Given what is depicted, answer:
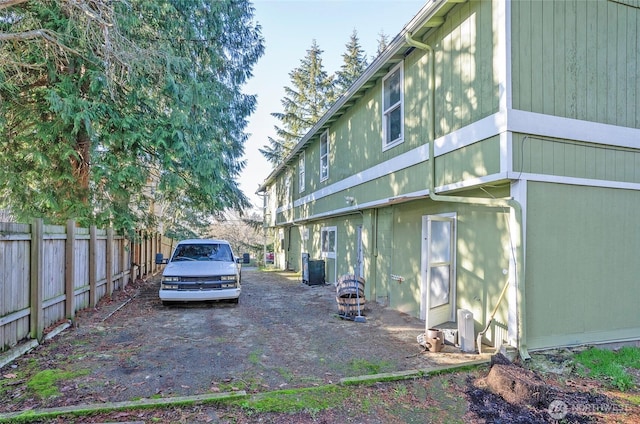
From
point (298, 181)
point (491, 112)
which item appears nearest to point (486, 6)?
point (491, 112)

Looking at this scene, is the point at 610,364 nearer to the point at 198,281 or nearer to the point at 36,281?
the point at 198,281

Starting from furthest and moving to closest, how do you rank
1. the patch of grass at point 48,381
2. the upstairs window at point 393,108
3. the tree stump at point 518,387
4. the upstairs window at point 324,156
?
the upstairs window at point 324,156 < the upstairs window at point 393,108 < the patch of grass at point 48,381 < the tree stump at point 518,387

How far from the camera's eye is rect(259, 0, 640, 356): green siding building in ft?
16.5

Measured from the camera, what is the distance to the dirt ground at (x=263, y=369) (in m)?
3.54

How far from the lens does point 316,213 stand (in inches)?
547

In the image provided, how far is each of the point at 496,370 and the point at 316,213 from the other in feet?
33.3

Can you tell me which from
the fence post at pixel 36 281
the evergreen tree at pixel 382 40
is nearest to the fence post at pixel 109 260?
the fence post at pixel 36 281

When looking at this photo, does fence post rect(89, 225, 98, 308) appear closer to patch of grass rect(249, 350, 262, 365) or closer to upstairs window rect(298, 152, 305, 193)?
patch of grass rect(249, 350, 262, 365)

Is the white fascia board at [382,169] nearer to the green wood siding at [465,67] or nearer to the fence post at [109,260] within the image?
the green wood siding at [465,67]

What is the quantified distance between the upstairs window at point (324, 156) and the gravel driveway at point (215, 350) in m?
5.80

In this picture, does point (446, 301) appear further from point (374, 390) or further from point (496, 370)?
point (374, 390)

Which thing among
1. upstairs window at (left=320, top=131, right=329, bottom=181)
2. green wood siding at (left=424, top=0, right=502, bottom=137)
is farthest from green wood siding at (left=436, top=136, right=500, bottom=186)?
upstairs window at (left=320, top=131, right=329, bottom=181)

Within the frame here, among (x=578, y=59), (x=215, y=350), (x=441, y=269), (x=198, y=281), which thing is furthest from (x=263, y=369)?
(x=578, y=59)

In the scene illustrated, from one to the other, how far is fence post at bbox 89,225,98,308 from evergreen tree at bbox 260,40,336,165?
19649 millimetres
